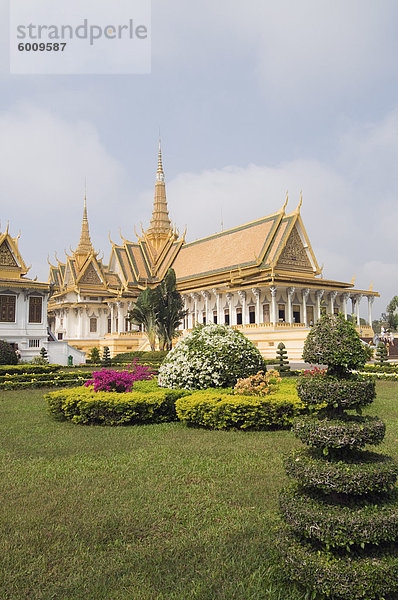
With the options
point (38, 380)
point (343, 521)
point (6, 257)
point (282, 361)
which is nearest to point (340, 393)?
point (343, 521)

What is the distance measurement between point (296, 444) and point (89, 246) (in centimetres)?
4956

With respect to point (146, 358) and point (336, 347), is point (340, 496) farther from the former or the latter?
point (146, 358)

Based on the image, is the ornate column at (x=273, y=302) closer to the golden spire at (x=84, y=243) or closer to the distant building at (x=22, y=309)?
the distant building at (x=22, y=309)

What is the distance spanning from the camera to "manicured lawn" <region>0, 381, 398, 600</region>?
327 centimetres

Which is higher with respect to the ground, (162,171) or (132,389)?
(162,171)

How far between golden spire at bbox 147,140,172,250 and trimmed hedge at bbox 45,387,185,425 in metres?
43.6

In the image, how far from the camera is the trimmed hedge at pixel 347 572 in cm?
282

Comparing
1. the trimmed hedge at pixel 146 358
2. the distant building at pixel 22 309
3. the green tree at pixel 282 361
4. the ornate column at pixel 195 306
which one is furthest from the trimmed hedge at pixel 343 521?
the ornate column at pixel 195 306

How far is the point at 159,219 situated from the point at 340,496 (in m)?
52.5

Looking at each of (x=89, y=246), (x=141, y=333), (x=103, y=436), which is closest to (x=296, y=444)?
(x=103, y=436)

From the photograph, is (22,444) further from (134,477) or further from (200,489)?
(200,489)

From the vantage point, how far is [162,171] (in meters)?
58.0

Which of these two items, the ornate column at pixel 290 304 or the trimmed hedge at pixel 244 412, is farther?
the ornate column at pixel 290 304

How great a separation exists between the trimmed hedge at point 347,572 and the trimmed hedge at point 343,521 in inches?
3.2
